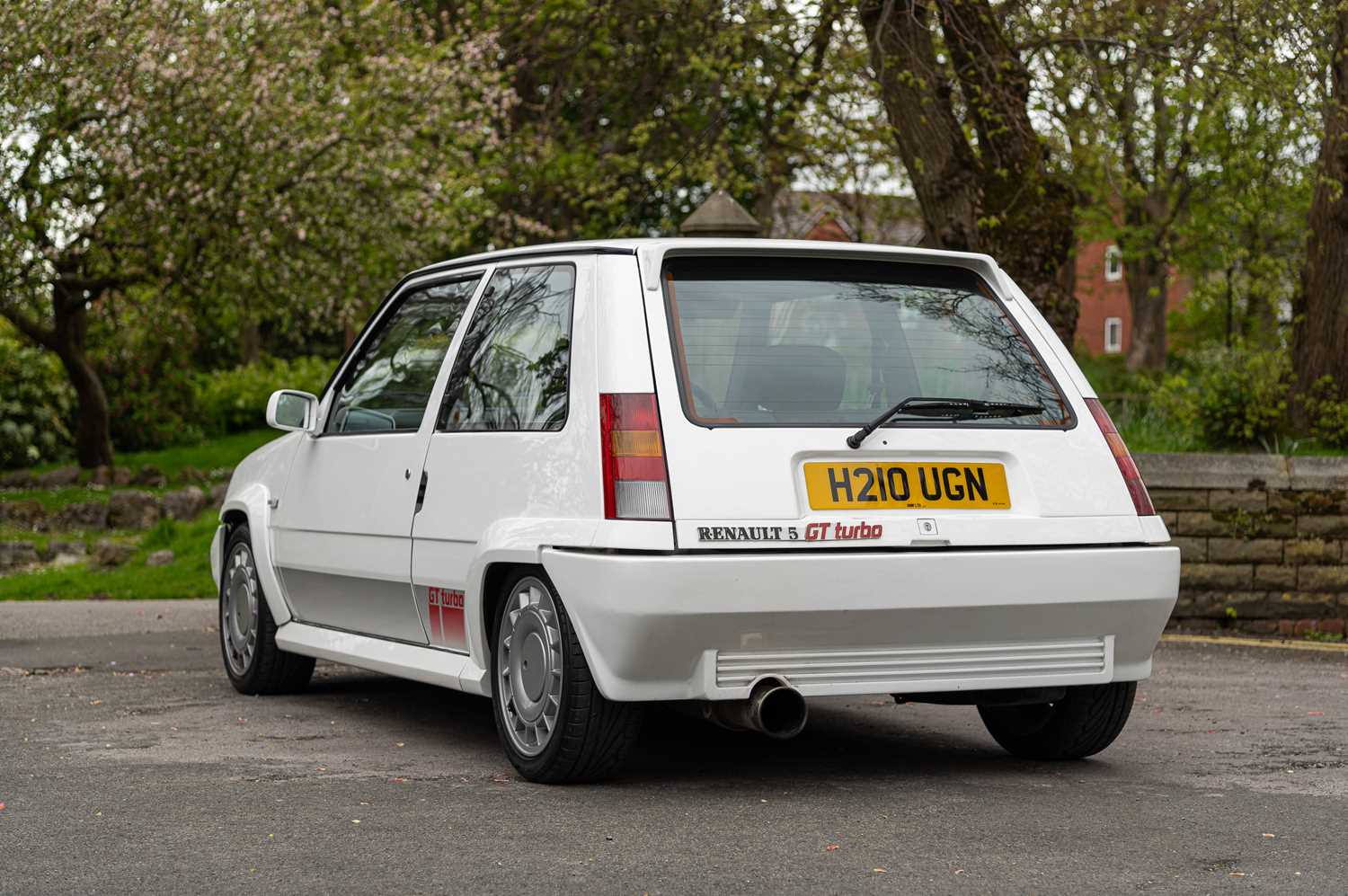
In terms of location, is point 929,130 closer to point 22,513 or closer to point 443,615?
point 443,615

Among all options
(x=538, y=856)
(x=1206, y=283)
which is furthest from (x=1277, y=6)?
(x=1206, y=283)

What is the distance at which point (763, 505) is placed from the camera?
5344 mm

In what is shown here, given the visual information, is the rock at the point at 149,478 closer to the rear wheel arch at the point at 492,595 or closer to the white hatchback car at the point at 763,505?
the white hatchback car at the point at 763,505

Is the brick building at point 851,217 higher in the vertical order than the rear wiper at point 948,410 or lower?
higher

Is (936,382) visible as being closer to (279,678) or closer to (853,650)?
(853,650)

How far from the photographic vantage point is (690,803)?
5477 millimetres

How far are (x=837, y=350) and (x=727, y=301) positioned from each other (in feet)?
1.26

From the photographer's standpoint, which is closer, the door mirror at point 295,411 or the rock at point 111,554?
the door mirror at point 295,411

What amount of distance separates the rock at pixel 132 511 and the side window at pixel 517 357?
12.2m

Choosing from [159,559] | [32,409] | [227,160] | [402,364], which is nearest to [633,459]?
[402,364]

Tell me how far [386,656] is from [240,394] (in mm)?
23727

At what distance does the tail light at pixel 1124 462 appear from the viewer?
232 inches

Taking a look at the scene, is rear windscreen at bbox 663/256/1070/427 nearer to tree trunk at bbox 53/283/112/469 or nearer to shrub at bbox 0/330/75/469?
tree trunk at bbox 53/283/112/469

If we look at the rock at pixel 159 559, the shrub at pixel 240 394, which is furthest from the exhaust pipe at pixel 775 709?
the shrub at pixel 240 394
